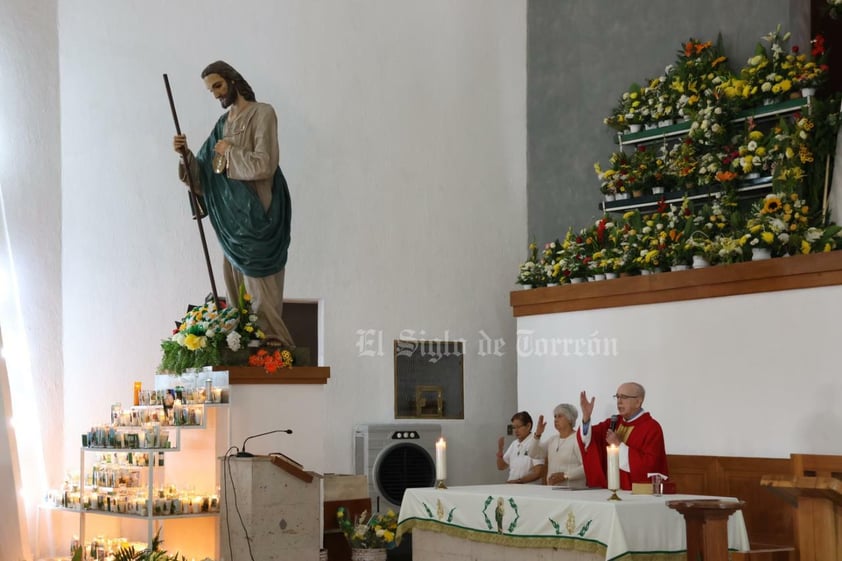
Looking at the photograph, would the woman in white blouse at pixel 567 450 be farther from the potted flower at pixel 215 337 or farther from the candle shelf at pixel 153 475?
the candle shelf at pixel 153 475

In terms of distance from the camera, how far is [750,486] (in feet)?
32.9

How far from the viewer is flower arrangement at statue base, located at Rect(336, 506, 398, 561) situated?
33.6ft

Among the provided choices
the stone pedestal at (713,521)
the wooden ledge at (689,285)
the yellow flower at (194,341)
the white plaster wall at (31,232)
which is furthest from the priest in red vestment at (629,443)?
the white plaster wall at (31,232)

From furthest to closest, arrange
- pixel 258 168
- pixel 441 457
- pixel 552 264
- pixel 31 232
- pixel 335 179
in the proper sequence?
pixel 335 179 → pixel 552 264 → pixel 31 232 → pixel 258 168 → pixel 441 457

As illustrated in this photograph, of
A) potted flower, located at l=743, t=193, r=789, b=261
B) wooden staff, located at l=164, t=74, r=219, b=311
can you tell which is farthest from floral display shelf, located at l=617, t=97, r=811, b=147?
wooden staff, located at l=164, t=74, r=219, b=311

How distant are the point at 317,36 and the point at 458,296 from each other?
343cm

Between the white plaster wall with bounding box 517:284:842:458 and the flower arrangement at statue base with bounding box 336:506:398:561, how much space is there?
8.19 feet

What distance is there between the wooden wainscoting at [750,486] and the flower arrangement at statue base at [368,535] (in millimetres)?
2683

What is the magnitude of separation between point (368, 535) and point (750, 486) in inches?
132

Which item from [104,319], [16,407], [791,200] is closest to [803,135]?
[791,200]

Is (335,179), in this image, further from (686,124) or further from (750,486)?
(750,486)

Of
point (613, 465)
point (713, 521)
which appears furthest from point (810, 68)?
point (713, 521)

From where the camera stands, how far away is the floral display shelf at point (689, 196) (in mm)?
11374

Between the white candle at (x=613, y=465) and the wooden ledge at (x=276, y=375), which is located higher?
the wooden ledge at (x=276, y=375)
